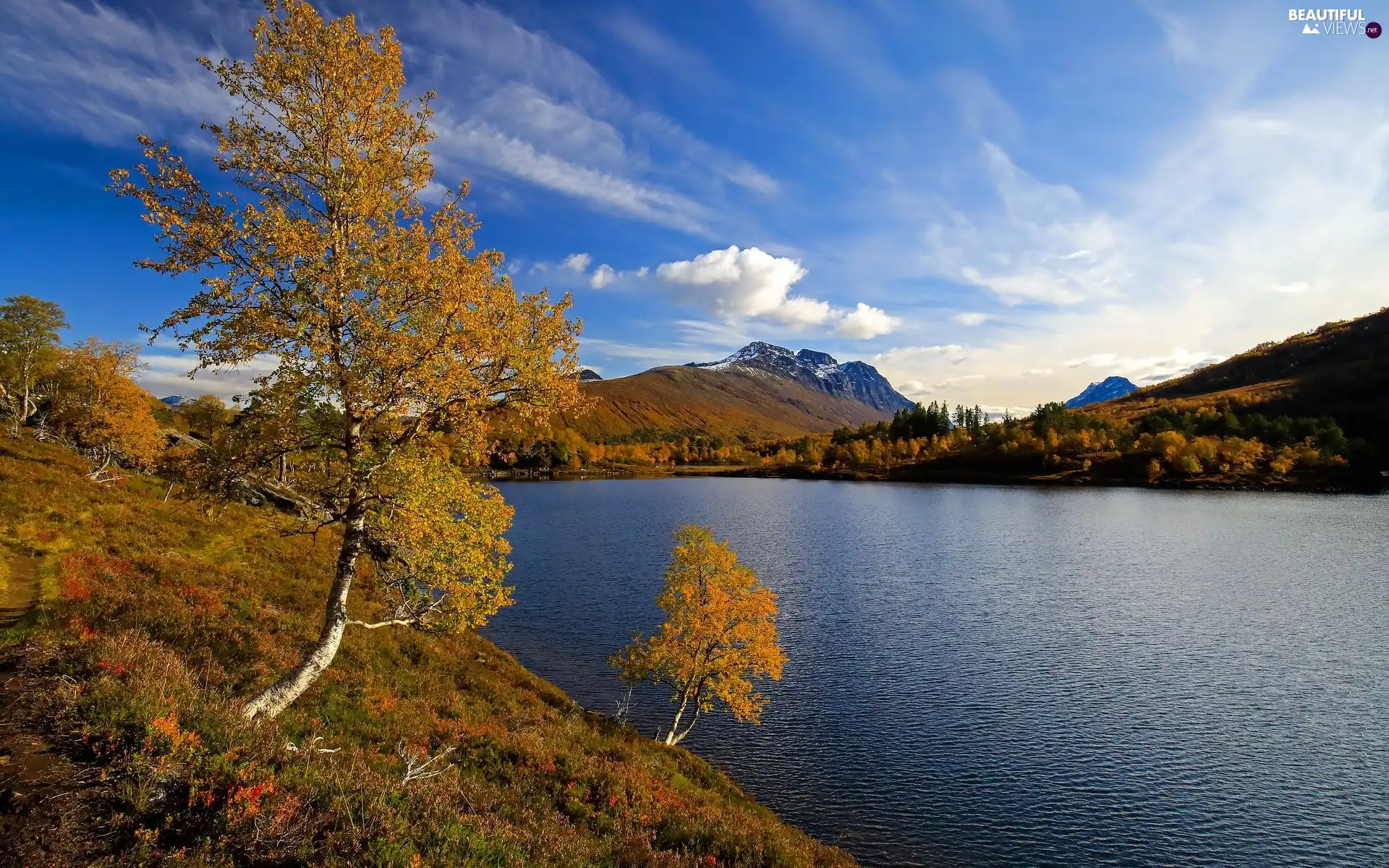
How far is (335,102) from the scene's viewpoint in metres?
15.6

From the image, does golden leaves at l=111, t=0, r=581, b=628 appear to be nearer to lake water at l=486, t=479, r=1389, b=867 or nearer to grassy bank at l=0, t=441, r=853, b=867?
grassy bank at l=0, t=441, r=853, b=867

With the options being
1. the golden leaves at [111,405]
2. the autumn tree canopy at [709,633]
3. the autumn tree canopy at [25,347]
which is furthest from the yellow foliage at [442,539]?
the autumn tree canopy at [25,347]

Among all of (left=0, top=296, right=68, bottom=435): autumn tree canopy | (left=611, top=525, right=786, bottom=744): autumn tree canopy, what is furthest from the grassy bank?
(left=0, top=296, right=68, bottom=435): autumn tree canopy

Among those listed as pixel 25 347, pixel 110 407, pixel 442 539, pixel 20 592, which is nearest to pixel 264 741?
pixel 442 539

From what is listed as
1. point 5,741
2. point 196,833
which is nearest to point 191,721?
point 5,741

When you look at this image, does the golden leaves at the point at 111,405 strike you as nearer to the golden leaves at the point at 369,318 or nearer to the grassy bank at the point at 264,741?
the grassy bank at the point at 264,741

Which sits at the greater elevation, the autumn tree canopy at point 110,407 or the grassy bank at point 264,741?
the autumn tree canopy at point 110,407

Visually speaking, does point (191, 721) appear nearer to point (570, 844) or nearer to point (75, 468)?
point (570, 844)

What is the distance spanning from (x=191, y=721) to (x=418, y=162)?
561 inches

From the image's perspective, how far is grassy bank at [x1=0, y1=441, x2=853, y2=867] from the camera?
32.3 feet

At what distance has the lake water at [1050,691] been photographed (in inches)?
1091

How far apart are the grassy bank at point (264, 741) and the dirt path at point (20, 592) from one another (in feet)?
1.59

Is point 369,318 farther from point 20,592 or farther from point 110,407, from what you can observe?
point 110,407

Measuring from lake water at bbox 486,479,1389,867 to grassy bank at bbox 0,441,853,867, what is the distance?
6.76 meters
